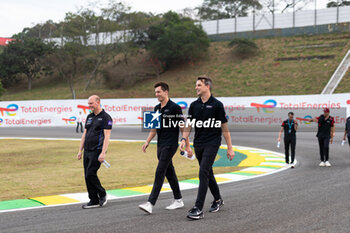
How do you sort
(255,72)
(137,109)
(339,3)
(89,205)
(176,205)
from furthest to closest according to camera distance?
(339,3) < (255,72) < (137,109) < (89,205) < (176,205)

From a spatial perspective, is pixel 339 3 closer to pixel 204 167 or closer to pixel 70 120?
pixel 70 120

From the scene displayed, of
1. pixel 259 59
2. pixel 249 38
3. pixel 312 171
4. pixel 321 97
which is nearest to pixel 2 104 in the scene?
pixel 321 97

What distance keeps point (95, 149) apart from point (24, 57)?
66.5 meters

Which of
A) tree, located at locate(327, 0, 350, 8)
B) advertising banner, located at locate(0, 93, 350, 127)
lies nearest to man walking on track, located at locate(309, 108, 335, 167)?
advertising banner, located at locate(0, 93, 350, 127)

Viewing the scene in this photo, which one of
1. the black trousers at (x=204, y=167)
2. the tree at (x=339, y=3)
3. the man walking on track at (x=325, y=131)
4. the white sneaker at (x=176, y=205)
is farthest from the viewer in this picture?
the tree at (x=339, y=3)

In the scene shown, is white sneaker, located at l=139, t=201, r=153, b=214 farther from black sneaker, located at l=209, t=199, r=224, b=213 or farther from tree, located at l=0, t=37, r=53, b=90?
tree, located at l=0, t=37, r=53, b=90

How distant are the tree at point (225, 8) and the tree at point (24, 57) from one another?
38974 millimetres

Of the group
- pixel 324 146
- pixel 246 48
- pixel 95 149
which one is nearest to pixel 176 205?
pixel 95 149

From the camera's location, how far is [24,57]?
67.2 meters

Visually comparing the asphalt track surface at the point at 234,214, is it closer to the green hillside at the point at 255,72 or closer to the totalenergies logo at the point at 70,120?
the totalenergies logo at the point at 70,120

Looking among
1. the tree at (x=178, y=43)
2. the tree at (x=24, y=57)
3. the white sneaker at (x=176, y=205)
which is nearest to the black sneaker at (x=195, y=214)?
the white sneaker at (x=176, y=205)

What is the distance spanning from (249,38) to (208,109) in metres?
59.4

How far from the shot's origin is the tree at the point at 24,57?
218ft

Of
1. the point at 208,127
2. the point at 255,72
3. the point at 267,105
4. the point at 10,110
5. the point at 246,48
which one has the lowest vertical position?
the point at 10,110
